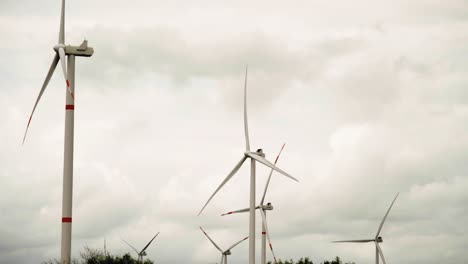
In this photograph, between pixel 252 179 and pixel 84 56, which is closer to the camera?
pixel 84 56

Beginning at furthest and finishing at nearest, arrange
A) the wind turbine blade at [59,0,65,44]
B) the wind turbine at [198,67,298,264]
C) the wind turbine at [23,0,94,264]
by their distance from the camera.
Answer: the wind turbine at [198,67,298,264] → the wind turbine blade at [59,0,65,44] → the wind turbine at [23,0,94,264]

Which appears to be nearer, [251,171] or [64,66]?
[64,66]

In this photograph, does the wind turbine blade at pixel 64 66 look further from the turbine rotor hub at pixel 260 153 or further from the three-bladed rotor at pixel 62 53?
the turbine rotor hub at pixel 260 153

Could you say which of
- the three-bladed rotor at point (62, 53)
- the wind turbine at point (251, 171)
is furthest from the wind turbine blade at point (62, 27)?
the wind turbine at point (251, 171)

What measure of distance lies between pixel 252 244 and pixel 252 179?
6168 mm

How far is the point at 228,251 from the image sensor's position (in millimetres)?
137125

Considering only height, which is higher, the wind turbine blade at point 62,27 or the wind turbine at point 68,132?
the wind turbine blade at point 62,27

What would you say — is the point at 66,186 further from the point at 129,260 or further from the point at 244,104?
the point at 244,104

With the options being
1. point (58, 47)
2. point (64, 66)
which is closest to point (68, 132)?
point (64, 66)

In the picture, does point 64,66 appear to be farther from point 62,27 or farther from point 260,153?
point 260,153

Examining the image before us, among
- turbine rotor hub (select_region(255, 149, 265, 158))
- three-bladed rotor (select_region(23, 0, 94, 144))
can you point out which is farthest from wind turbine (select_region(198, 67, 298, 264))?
three-bladed rotor (select_region(23, 0, 94, 144))

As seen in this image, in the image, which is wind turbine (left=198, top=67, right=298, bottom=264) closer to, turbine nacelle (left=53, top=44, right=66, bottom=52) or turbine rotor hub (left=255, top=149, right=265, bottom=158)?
turbine rotor hub (left=255, top=149, right=265, bottom=158)

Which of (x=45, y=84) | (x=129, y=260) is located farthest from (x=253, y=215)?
(x=45, y=84)

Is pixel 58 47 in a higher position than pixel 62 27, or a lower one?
lower
